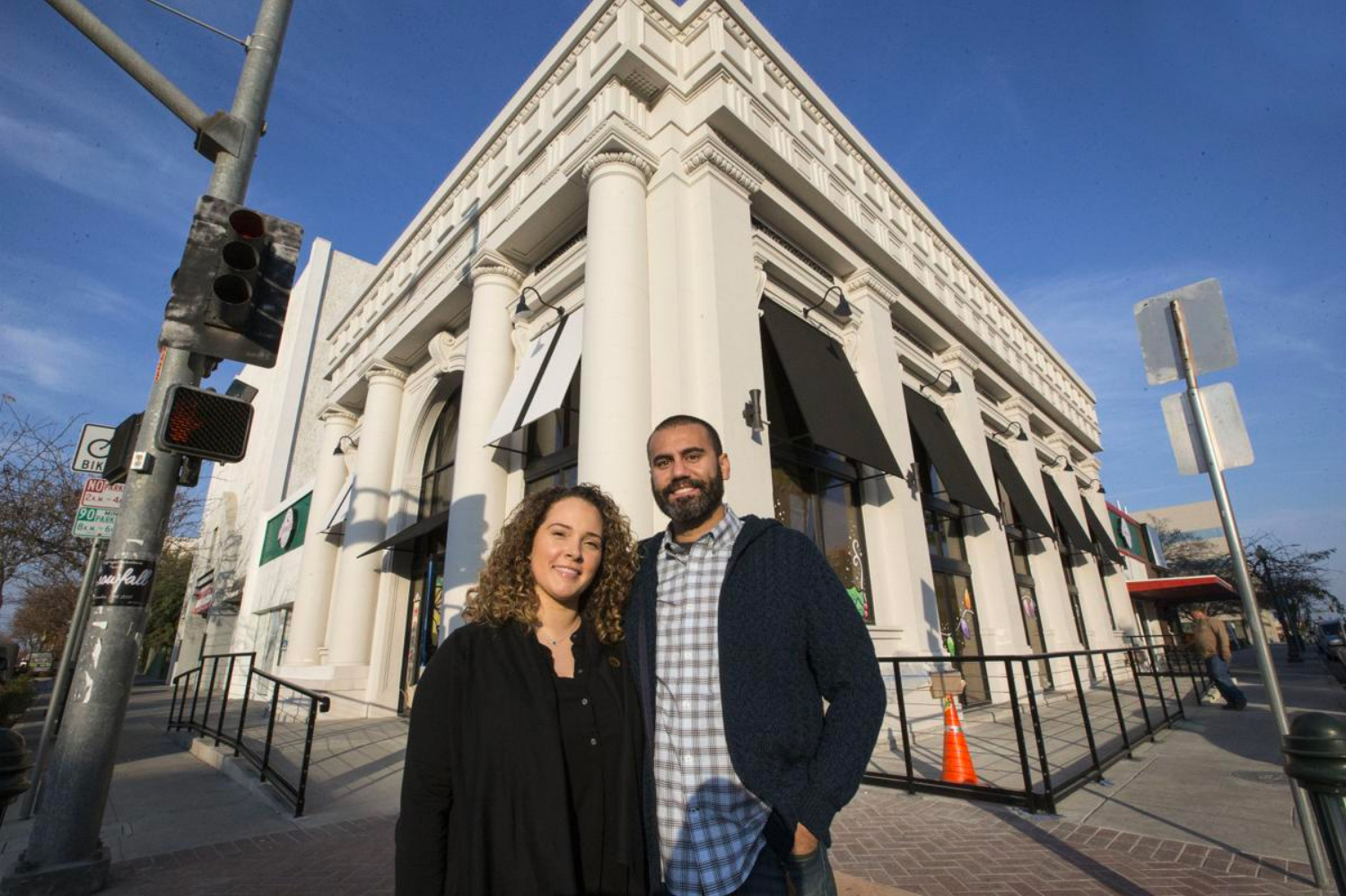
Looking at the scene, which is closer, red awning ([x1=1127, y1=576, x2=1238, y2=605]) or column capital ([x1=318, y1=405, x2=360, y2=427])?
column capital ([x1=318, y1=405, x2=360, y2=427])

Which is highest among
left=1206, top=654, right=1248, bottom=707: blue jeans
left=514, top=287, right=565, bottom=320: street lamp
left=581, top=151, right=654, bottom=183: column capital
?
left=581, top=151, right=654, bottom=183: column capital

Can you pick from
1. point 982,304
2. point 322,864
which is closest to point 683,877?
Answer: point 322,864

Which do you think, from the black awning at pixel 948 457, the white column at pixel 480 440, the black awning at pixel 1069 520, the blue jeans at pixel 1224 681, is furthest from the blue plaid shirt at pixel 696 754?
the black awning at pixel 1069 520

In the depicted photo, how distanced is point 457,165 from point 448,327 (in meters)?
3.77

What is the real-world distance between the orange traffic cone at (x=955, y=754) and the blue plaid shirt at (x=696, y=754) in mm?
4348

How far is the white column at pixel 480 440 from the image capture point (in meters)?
9.01

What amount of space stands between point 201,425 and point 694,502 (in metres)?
3.73

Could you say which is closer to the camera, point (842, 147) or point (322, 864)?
point (322, 864)

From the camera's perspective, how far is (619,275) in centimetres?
783

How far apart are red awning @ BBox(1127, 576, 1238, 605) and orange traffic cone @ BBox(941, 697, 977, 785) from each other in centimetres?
2448

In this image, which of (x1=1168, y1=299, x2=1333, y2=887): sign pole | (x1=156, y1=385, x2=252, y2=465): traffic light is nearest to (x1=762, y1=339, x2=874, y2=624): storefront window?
(x1=1168, y1=299, x2=1333, y2=887): sign pole

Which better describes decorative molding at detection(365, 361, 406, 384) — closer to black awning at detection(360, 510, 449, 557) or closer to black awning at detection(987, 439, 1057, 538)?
black awning at detection(360, 510, 449, 557)

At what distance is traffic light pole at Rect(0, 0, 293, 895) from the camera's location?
3.44 metres

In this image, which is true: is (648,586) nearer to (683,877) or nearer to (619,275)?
(683,877)
